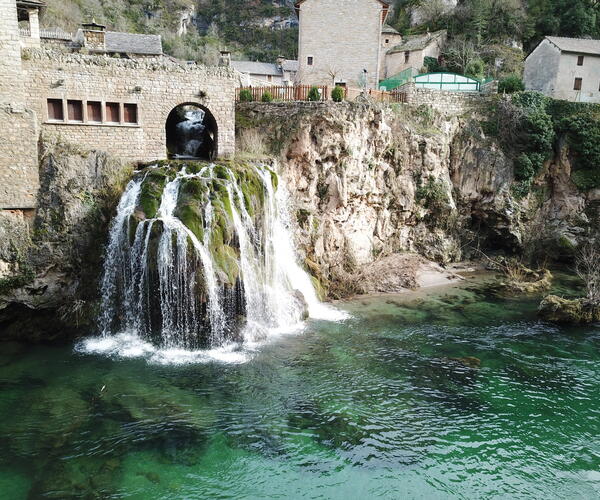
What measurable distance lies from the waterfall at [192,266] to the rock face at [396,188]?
4505 mm

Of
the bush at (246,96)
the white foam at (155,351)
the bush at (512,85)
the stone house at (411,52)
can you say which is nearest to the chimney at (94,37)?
the bush at (246,96)

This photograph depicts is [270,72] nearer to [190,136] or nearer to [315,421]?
[190,136]

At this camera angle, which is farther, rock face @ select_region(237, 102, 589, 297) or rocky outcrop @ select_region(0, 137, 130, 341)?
rock face @ select_region(237, 102, 589, 297)

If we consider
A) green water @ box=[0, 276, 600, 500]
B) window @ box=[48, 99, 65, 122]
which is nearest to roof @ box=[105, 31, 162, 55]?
window @ box=[48, 99, 65, 122]

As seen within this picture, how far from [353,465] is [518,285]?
56.1ft

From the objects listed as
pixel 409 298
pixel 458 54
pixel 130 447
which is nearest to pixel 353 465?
pixel 130 447

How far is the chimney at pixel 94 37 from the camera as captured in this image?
2725cm

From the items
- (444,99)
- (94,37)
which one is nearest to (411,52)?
(444,99)

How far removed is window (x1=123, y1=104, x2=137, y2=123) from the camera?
22066 mm

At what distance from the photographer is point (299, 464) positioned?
40.2ft

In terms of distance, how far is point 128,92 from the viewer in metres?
21.8

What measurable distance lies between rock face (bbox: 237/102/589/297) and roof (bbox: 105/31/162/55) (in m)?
14.4

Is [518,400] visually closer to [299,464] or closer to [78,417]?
[299,464]

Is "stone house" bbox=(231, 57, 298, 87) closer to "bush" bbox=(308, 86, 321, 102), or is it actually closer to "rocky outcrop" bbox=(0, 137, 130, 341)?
"bush" bbox=(308, 86, 321, 102)
